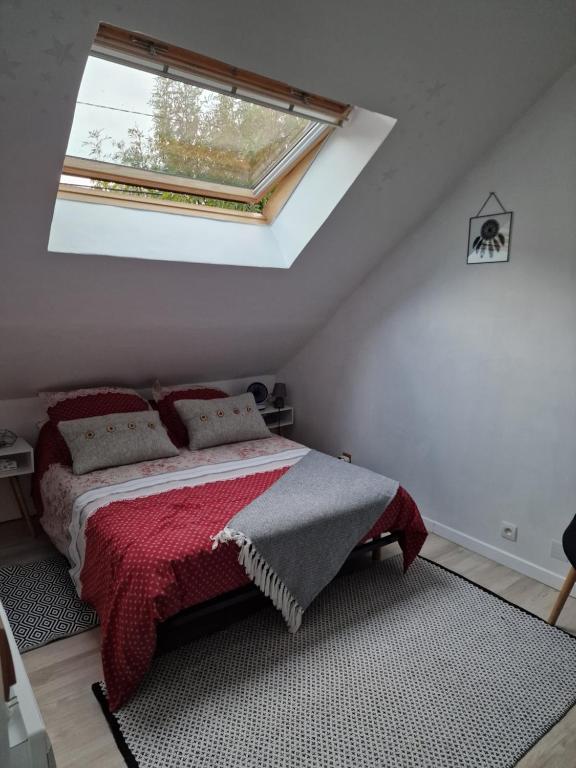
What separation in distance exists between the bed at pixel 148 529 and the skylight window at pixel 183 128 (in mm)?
1509

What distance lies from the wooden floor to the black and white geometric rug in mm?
69

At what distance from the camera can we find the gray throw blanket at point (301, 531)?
205cm

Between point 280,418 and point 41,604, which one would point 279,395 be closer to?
point 280,418

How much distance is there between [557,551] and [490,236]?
1.69 meters

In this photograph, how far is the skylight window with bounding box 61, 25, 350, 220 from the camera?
189 cm

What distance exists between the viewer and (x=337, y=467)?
2.75 metres

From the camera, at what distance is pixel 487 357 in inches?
107

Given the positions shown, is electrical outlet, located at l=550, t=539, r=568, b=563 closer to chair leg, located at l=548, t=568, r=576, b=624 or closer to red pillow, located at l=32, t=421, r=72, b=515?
chair leg, located at l=548, t=568, r=576, b=624

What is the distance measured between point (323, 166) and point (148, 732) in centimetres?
264

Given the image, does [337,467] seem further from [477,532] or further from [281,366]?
[281,366]

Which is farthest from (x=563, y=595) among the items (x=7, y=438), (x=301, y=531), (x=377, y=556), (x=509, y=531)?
(x=7, y=438)

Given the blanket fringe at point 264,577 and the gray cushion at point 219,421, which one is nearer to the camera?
the blanket fringe at point 264,577

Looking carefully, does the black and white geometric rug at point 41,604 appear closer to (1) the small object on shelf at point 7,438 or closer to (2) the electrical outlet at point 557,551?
(1) the small object on shelf at point 7,438

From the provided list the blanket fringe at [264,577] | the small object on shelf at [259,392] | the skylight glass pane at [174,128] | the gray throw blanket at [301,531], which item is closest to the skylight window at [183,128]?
the skylight glass pane at [174,128]
